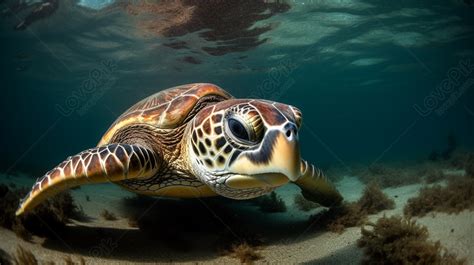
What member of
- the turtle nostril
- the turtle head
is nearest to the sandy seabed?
the turtle head

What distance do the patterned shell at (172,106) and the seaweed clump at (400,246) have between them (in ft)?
8.16

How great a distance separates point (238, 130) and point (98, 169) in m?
1.67

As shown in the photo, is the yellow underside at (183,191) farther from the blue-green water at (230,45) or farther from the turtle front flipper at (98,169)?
the blue-green water at (230,45)

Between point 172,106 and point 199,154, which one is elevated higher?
point 172,106

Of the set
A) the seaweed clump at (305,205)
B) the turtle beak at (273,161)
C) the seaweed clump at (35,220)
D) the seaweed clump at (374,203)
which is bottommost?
the seaweed clump at (305,205)

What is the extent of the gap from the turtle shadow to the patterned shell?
1.50 m

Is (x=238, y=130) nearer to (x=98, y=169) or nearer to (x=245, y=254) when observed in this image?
(x=98, y=169)

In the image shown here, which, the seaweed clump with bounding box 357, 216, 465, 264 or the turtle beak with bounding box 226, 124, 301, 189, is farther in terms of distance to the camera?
the seaweed clump with bounding box 357, 216, 465, 264

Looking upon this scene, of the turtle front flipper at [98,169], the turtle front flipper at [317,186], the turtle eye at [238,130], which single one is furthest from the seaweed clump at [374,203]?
the turtle front flipper at [98,169]

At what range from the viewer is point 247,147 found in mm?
2189

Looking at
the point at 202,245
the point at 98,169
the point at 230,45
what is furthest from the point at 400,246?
the point at 230,45

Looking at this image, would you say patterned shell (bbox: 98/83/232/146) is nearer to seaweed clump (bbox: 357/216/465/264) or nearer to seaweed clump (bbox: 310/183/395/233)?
seaweed clump (bbox: 310/183/395/233)

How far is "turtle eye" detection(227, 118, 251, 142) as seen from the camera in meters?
2.21

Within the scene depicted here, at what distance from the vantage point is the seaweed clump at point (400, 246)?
2887 millimetres
